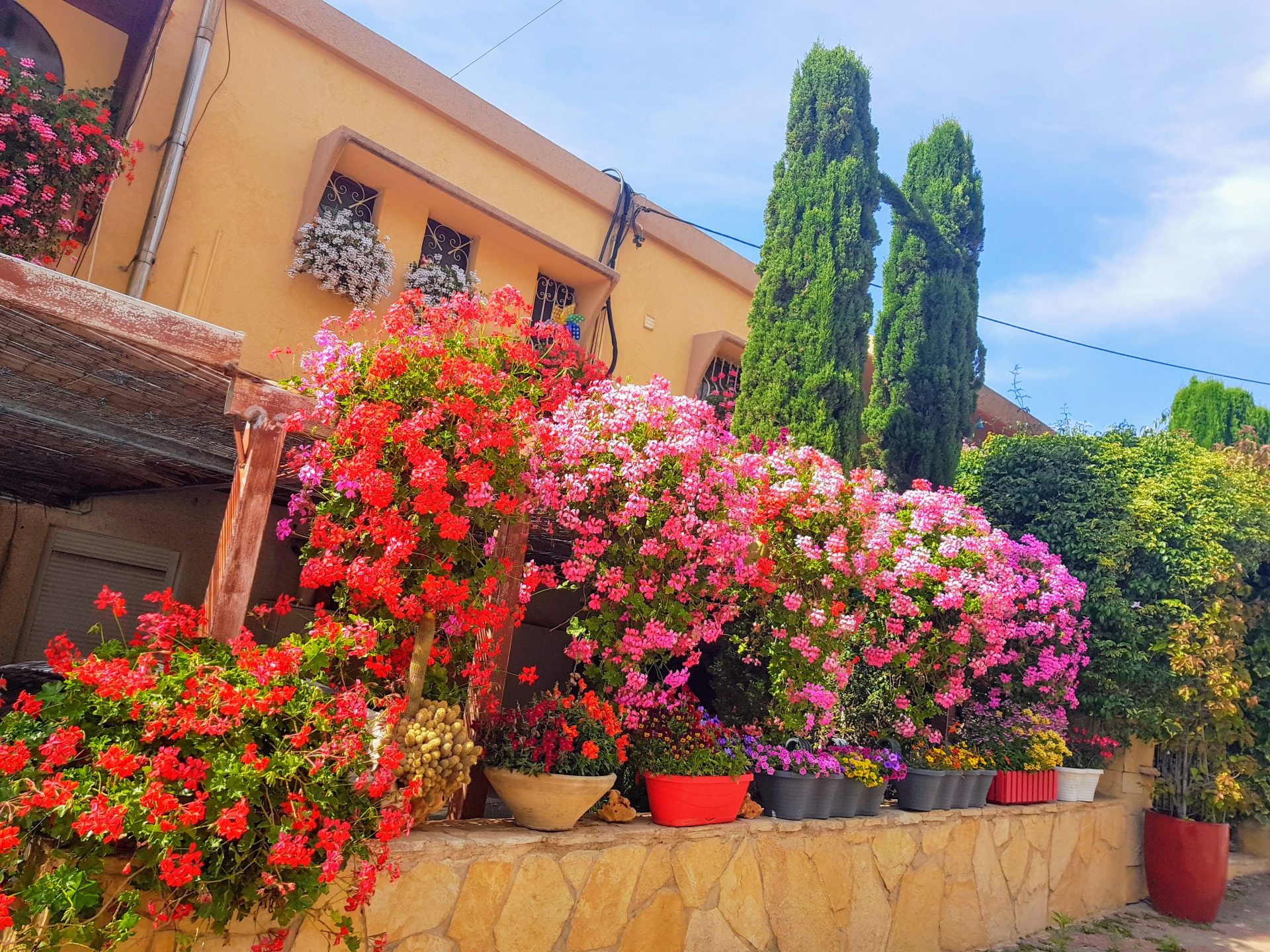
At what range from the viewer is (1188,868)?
8391 mm

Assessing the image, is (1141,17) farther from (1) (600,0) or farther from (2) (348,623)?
(2) (348,623)

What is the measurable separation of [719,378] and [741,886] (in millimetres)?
7012

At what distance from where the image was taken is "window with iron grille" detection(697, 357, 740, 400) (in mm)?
10836

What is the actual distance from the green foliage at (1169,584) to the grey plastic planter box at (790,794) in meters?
4.57

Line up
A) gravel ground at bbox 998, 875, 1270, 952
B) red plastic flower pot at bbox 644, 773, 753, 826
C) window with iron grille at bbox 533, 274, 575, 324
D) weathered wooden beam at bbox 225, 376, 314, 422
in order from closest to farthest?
weathered wooden beam at bbox 225, 376, 314, 422, red plastic flower pot at bbox 644, 773, 753, 826, gravel ground at bbox 998, 875, 1270, 952, window with iron grille at bbox 533, 274, 575, 324

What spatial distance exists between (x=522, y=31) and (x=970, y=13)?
5242 millimetres

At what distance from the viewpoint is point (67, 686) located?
114 inches

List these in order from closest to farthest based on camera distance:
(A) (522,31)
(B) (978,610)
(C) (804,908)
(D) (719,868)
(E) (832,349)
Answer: (D) (719,868) < (C) (804,908) < (B) (978,610) < (E) (832,349) < (A) (522,31)

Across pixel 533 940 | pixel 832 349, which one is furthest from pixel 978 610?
pixel 533 940

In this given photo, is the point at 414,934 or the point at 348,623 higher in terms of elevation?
the point at 348,623

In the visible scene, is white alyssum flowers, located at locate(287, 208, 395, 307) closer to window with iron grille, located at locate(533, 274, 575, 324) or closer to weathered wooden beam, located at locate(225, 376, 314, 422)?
window with iron grille, located at locate(533, 274, 575, 324)

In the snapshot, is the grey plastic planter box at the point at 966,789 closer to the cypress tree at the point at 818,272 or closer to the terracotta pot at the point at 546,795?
the cypress tree at the point at 818,272

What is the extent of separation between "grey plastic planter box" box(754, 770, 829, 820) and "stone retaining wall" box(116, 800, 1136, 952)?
95 mm

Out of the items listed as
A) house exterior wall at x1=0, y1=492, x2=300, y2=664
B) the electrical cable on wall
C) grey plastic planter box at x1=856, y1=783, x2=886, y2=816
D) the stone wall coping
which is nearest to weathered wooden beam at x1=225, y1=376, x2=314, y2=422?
A: the stone wall coping
